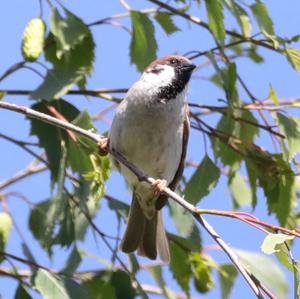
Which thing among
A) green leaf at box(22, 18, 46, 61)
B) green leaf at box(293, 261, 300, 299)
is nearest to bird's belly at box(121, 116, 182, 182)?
green leaf at box(22, 18, 46, 61)

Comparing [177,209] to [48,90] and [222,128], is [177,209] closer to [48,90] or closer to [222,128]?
[222,128]

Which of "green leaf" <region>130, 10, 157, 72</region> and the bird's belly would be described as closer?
"green leaf" <region>130, 10, 157, 72</region>

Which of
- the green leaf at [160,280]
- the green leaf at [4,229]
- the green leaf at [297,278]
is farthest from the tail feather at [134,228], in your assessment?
the green leaf at [297,278]

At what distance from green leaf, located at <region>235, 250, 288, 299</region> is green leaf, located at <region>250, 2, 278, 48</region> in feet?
3.06

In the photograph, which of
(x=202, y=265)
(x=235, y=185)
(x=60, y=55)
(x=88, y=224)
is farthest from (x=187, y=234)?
(x=60, y=55)

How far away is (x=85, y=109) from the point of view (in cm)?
328

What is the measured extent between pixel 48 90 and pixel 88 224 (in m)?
0.77

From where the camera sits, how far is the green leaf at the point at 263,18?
3539 mm

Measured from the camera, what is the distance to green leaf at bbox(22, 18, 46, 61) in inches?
126

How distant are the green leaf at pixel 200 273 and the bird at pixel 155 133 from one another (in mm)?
131

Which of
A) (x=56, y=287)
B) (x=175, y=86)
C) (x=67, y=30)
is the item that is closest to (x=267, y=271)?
(x=175, y=86)

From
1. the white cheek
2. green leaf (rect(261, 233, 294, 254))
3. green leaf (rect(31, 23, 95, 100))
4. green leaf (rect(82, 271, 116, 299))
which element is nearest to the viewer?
green leaf (rect(261, 233, 294, 254))

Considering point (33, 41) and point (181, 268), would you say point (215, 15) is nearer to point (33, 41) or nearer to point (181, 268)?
point (33, 41)

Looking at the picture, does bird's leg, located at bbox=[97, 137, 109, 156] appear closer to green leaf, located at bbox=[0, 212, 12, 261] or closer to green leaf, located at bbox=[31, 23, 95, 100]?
green leaf, located at bbox=[31, 23, 95, 100]
